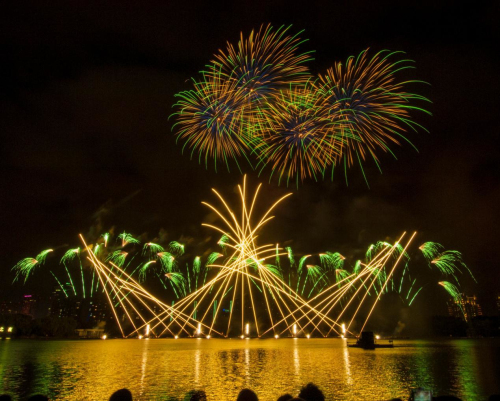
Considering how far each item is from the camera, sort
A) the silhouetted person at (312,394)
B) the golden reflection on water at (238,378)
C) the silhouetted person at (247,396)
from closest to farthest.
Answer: the silhouetted person at (247,396), the silhouetted person at (312,394), the golden reflection on water at (238,378)

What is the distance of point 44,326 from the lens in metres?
62.3

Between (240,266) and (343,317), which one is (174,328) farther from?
(240,266)

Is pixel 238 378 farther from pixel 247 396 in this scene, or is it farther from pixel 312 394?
pixel 247 396

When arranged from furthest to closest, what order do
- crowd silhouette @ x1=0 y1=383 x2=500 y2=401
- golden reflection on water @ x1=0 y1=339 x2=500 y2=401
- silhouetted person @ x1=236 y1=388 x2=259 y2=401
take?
golden reflection on water @ x1=0 y1=339 x2=500 y2=401 → silhouetted person @ x1=236 y1=388 x2=259 y2=401 → crowd silhouette @ x1=0 y1=383 x2=500 y2=401

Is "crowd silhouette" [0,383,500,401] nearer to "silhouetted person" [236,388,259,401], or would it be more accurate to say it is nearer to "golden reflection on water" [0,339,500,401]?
"silhouetted person" [236,388,259,401]

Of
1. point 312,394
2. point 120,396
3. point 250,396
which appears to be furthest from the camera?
point 312,394

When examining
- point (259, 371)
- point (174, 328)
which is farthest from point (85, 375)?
point (174, 328)

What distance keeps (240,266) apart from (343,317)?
52.2m

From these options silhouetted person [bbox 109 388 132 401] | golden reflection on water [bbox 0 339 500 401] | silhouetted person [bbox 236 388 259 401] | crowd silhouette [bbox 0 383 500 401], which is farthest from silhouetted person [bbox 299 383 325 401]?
golden reflection on water [bbox 0 339 500 401]

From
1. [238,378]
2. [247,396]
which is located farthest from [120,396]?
[238,378]

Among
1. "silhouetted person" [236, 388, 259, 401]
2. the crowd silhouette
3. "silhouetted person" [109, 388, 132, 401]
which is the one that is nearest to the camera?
the crowd silhouette

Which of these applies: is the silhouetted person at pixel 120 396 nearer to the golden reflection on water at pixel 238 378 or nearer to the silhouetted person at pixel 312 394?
the silhouetted person at pixel 312 394

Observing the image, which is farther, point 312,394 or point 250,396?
point 312,394

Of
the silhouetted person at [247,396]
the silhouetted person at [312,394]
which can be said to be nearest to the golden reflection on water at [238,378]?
the silhouetted person at [312,394]
